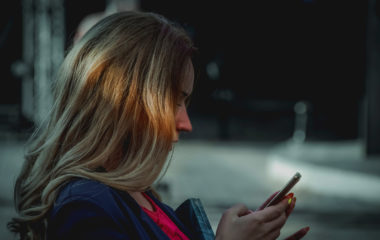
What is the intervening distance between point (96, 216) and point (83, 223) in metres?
0.03

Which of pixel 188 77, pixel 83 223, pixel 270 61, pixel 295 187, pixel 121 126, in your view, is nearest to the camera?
pixel 83 223

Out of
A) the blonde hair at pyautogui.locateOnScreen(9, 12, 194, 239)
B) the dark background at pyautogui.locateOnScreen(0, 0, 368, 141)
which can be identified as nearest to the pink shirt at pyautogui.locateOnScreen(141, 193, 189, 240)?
the blonde hair at pyautogui.locateOnScreen(9, 12, 194, 239)

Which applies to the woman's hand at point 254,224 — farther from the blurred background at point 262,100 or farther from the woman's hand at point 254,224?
the blurred background at point 262,100

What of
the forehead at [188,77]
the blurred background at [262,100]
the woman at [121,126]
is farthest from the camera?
the blurred background at [262,100]

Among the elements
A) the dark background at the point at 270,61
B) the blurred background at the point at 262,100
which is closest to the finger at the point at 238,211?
the blurred background at the point at 262,100

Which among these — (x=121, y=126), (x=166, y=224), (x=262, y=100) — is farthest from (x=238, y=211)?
(x=262, y=100)

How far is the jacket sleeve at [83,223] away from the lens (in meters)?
1.01

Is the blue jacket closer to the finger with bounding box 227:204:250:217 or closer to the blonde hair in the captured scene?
the blonde hair

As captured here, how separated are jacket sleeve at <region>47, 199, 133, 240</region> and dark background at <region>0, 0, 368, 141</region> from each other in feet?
63.0

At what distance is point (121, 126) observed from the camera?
1188 millimetres

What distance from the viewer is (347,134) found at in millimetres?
21359

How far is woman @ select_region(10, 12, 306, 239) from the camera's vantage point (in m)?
1.17

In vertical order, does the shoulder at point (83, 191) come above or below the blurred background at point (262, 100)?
above

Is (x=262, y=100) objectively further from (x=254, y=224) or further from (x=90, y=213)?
(x=90, y=213)
